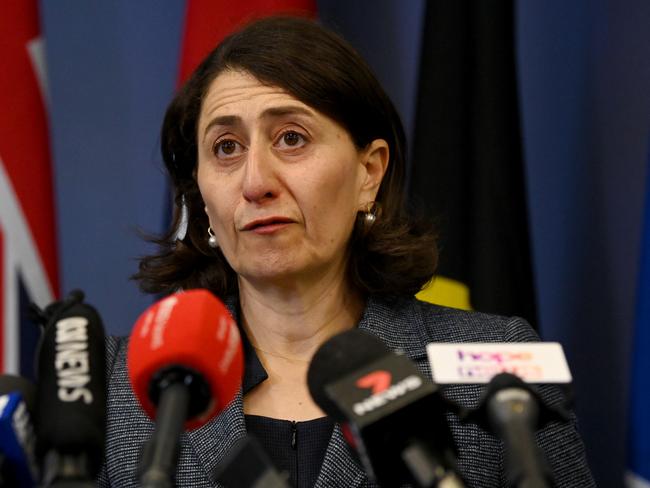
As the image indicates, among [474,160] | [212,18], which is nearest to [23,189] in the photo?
[212,18]

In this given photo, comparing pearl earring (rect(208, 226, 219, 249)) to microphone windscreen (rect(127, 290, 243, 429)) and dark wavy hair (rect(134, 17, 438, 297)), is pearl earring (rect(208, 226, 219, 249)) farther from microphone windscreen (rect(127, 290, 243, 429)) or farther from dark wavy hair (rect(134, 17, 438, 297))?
microphone windscreen (rect(127, 290, 243, 429))

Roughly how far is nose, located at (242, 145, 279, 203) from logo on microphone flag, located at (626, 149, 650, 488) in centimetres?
103

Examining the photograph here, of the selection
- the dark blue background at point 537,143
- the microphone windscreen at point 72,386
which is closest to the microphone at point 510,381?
the microphone windscreen at point 72,386

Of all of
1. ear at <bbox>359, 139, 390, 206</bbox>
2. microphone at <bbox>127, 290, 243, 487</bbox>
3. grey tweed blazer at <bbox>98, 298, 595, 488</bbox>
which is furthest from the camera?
ear at <bbox>359, 139, 390, 206</bbox>

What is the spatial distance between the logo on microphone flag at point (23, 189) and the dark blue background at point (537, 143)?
0.34 m

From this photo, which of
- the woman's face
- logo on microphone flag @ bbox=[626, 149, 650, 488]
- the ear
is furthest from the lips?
logo on microphone flag @ bbox=[626, 149, 650, 488]

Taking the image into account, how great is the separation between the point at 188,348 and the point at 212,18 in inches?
73.1

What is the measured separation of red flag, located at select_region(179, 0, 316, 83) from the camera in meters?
2.58

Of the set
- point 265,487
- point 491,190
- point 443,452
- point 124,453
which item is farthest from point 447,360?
point 491,190

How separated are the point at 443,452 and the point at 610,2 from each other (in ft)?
6.97

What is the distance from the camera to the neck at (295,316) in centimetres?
174

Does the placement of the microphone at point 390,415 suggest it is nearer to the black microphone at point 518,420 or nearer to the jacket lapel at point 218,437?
the black microphone at point 518,420

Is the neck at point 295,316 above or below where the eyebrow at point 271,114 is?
below

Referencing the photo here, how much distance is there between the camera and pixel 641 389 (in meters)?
2.21
